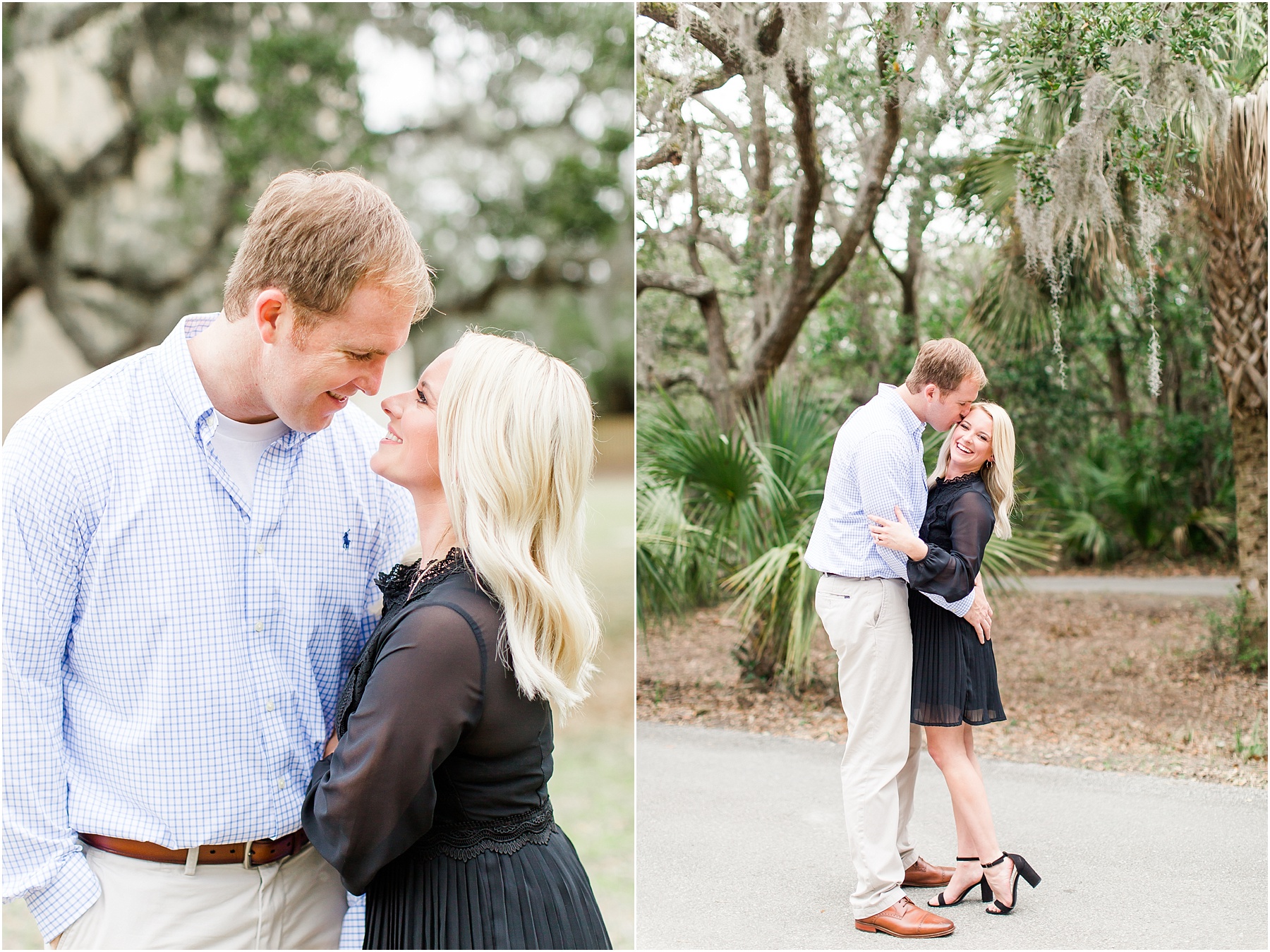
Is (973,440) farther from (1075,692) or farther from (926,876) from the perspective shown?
(1075,692)

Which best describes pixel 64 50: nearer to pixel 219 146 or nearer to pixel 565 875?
pixel 219 146

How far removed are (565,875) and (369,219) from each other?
1.25m

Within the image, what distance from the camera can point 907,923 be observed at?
9.27ft

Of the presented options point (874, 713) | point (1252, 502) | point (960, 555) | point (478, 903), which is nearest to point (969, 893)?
point (874, 713)

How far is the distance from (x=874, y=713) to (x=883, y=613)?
0.30m

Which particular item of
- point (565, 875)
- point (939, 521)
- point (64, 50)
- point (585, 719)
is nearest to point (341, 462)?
point (565, 875)

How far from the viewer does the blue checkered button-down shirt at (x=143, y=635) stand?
177 cm

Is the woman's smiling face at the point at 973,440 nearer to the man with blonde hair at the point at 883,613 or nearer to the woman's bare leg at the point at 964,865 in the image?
the man with blonde hair at the point at 883,613

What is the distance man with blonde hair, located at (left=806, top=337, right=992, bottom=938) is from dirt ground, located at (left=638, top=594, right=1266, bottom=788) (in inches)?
28.6

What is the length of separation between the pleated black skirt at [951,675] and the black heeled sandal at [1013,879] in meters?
0.37

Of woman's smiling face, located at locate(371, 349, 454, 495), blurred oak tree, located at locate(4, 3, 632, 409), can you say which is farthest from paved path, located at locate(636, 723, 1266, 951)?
blurred oak tree, located at locate(4, 3, 632, 409)

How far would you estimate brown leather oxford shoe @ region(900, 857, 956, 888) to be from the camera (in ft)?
9.82

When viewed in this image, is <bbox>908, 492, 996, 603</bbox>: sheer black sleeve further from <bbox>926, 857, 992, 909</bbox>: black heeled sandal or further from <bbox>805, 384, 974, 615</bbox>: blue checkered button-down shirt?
<bbox>926, 857, 992, 909</bbox>: black heeled sandal

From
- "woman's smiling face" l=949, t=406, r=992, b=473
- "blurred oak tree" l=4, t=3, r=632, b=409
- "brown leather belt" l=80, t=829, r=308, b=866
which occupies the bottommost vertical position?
"brown leather belt" l=80, t=829, r=308, b=866
